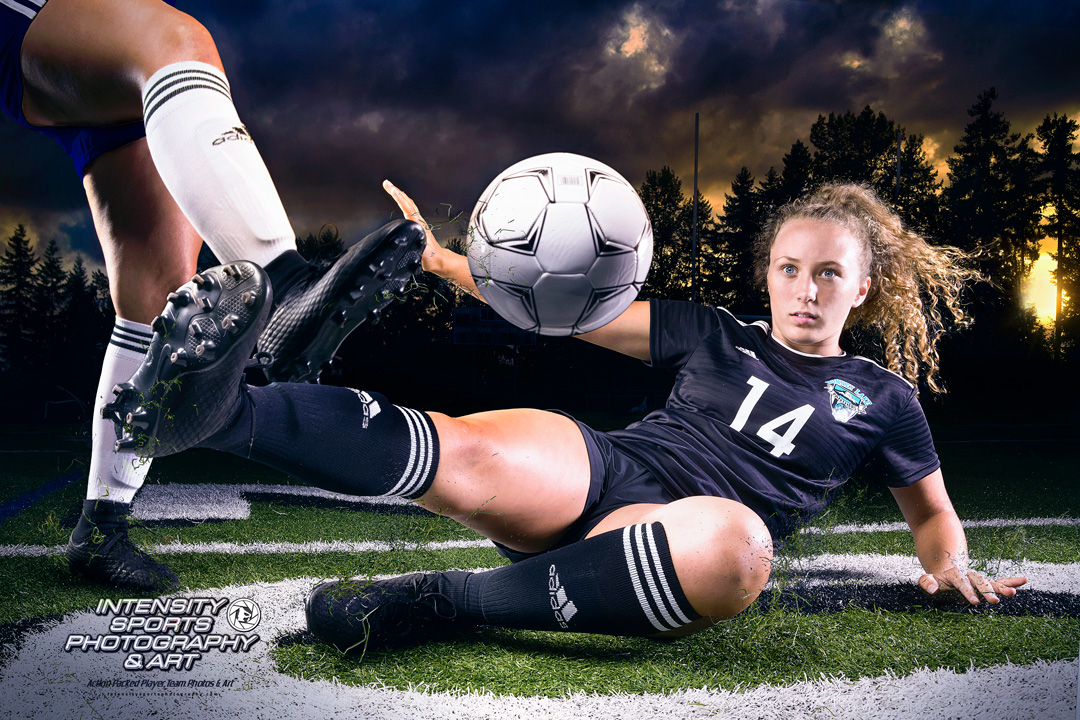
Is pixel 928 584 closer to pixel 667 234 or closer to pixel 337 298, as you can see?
pixel 667 234

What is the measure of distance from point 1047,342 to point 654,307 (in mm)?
1354

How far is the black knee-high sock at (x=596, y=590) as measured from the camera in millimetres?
1174

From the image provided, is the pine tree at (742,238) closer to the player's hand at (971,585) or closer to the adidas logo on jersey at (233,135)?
the player's hand at (971,585)

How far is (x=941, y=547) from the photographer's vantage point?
1633 mm

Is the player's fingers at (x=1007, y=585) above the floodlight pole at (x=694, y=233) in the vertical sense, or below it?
below

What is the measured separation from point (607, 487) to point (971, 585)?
0.95m

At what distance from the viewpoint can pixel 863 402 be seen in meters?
1.55

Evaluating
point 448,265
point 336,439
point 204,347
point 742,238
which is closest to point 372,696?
point 336,439

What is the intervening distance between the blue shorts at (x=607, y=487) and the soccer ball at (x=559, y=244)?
27 centimetres

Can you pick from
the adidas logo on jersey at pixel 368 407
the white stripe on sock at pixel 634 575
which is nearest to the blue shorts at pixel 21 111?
the adidas logo on jersey at pixel 368 407

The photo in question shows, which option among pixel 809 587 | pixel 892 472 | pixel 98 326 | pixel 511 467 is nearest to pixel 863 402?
pixel 892 472

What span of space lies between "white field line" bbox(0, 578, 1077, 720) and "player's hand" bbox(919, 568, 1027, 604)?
191mm

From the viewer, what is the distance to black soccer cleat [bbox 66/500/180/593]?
1390 mm

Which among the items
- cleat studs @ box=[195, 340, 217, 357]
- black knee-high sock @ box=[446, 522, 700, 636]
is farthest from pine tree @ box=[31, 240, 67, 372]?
black knee-high sock @ box=[446, 522, 700, 636]
